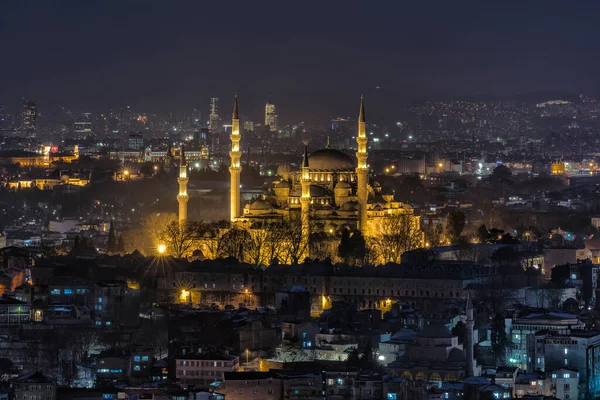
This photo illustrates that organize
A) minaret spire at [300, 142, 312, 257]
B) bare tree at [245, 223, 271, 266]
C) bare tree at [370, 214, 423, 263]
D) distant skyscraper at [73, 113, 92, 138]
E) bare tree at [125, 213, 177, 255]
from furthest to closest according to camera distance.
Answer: distant skyscraper at [73, 113, 92, 138], bare tree at [125, 213, 177, 255], minaret spire at [300, 142, 312, 257], bare tree at [370, 214, 423, 263], bare tree at [245, 223, 271, 266]

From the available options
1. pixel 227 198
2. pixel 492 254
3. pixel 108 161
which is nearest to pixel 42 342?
pixel 492 254

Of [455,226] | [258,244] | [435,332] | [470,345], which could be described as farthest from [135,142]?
[470,345]

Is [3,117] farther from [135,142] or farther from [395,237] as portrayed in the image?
[395,237]

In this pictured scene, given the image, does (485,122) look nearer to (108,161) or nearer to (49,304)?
(108,161)

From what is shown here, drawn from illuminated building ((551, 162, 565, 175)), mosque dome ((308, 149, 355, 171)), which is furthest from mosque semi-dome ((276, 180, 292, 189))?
illuminated building ((551, 162, 565, 175))

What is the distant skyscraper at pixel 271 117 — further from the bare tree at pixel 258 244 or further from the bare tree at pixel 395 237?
the bare tree at pixel 258 244

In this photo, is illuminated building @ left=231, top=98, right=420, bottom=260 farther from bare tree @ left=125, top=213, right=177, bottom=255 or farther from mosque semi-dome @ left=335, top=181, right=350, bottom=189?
bare tree @ left=125, top=213, right=177, bottom=255

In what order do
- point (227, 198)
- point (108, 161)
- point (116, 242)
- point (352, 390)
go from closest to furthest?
point (352, 390)
point (116, 242)
point (227, 198)
point (108, 161)
